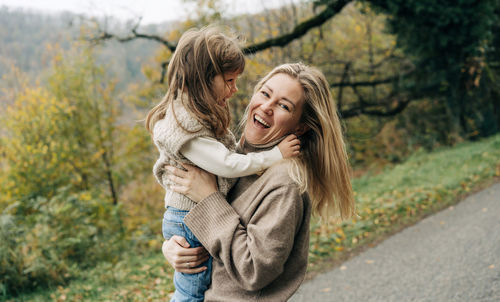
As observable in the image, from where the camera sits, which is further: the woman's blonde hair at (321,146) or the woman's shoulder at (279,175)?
the woman's blonde hair at (321,146)

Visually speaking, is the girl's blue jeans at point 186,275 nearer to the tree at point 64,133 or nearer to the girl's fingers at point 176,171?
the girl's fingers at point 176,171

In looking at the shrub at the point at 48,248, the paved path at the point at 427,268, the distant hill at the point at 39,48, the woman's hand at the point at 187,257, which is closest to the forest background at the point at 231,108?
the shrub at the point at 48,248

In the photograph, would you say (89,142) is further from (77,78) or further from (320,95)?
(320,95)

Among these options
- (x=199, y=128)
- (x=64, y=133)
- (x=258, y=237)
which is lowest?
(x=64, y=133)

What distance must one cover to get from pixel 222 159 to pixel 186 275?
2.00 feet

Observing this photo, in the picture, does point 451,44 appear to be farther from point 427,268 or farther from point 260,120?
point 260,120

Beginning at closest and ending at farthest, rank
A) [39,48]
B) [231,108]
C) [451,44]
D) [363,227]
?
[363,227] < [231,108] < [451,44] < [39,48]

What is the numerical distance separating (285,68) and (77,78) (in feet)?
49.6

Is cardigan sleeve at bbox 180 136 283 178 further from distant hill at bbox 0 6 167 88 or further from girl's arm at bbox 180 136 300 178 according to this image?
distant hill at bbox 0 6 167 88

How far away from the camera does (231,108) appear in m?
8.87

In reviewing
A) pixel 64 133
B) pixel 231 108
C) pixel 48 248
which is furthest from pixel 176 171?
pixel 64 133

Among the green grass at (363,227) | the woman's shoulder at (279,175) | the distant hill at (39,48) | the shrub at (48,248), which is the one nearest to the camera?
the woman's shoulder at (279,175)

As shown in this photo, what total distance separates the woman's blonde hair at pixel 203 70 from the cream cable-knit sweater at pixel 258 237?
392 millimetres

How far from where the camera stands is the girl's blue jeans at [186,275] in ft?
5.86
